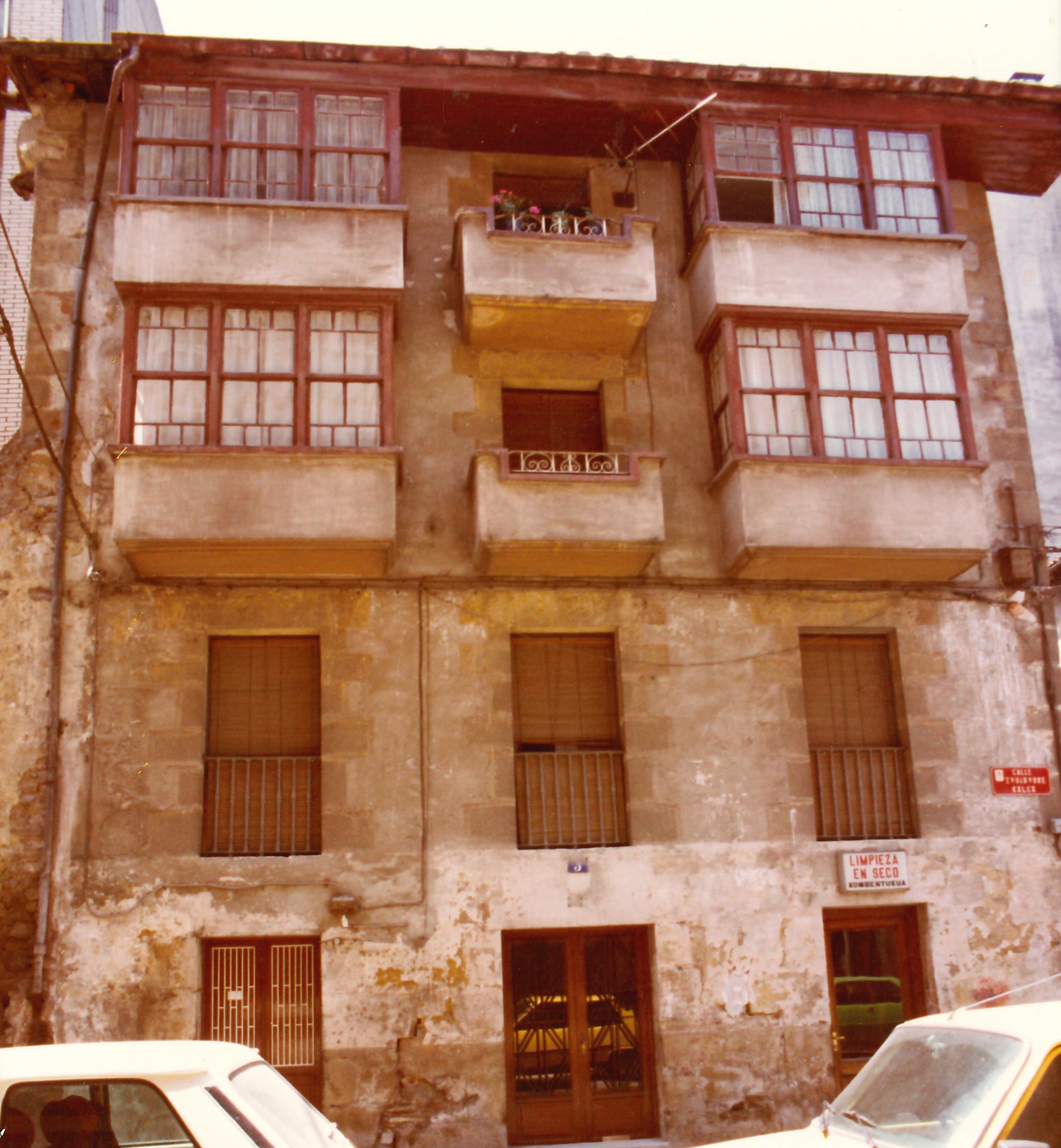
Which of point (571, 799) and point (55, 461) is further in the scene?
point (571, 799)

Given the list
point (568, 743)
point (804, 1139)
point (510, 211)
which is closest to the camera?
point (804, 1139)

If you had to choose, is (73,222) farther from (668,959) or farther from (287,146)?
(668,959)

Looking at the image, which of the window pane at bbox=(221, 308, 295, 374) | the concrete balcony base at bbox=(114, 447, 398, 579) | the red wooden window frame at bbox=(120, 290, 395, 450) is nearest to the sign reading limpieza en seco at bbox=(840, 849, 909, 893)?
the concrete balcony base at bbox=(114, 447, 398, 579)

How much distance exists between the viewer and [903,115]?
44.7 feet

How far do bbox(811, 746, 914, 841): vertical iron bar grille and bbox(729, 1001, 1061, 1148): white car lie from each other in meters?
6.30

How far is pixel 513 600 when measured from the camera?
39.6 ft

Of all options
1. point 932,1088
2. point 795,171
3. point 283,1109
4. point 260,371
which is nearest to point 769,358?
point 795,171

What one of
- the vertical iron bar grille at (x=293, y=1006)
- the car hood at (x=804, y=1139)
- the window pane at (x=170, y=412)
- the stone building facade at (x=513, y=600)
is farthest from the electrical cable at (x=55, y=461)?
the car hood at (x=804, y=1139)

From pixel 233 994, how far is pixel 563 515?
573cm

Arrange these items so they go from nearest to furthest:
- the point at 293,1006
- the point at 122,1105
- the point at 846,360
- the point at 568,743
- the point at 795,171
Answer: the point at 122,1105
the point at 293,1006
the point at 568,743
the point at 846,360
the point at 795,171

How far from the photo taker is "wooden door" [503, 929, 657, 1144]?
35.8 feet

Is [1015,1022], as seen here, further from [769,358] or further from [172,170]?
[172,170]

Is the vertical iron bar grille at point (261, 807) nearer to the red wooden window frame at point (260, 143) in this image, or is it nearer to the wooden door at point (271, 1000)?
the wooden door at point (271, 1000)

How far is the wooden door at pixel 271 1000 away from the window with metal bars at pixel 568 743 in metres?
2.49
